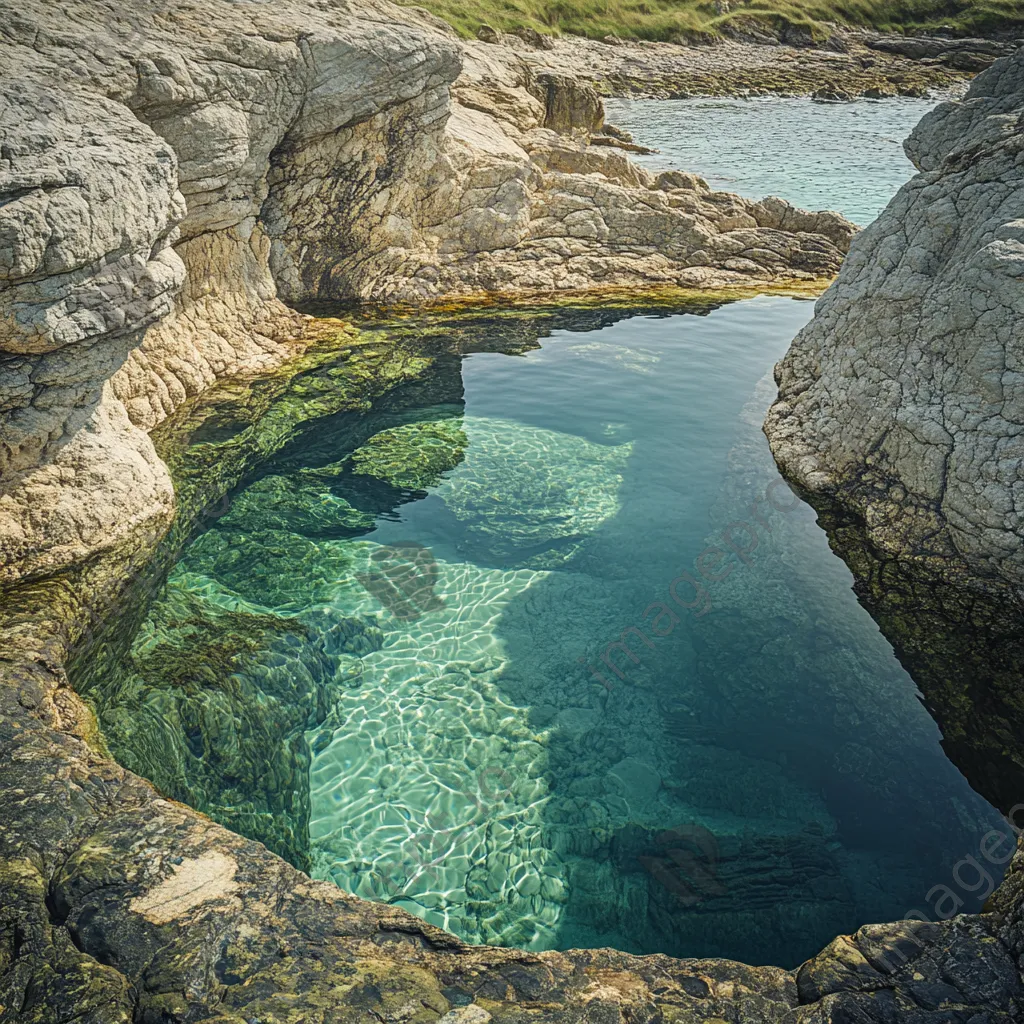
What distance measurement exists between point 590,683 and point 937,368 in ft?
19.6

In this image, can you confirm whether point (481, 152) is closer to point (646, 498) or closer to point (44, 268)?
point (646, 498)

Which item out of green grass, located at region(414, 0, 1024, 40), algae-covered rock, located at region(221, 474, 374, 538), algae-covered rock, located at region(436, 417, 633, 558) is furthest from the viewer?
green grass, located at region(414, 0, 1024, 40)

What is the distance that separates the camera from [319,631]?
898 centimetres

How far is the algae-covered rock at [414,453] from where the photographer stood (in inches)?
478

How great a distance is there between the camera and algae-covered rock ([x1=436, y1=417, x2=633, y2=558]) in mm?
11031

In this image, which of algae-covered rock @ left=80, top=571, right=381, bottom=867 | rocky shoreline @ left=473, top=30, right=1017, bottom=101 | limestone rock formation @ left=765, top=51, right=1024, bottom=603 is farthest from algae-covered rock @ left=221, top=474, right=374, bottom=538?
rocky shoreline @ left=473, top=30, right=1017, bottom=101

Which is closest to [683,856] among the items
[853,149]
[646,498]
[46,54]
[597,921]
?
[597,921]

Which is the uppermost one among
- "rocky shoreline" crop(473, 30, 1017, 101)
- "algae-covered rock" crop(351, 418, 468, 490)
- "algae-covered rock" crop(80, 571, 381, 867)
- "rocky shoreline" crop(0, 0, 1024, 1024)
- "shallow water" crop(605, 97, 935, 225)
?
"rocky shoreline" crop(473, 30, 1017, 101)

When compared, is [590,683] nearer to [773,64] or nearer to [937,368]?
[937,368]

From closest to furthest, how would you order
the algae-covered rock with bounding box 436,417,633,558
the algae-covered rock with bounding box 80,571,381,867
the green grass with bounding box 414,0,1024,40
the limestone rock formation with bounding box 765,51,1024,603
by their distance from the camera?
the algae-covered rock with bounding box 80,571,381,867, the limestone rock formation with bounding box 765,51,1024,603, the algae-covered rock with bounding box 436,417,633,558, the green grass with bounding box 414,0,1024,40

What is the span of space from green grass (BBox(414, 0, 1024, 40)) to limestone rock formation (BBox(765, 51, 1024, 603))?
192 ft

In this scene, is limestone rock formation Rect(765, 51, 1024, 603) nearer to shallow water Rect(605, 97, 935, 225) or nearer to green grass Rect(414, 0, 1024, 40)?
shallow water Rect(605, 97, 935, 225)

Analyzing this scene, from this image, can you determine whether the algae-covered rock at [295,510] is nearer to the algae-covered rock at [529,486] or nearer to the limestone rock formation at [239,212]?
the limestone rock formation at [239,212]

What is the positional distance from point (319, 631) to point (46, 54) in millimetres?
7984
